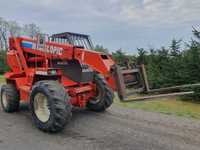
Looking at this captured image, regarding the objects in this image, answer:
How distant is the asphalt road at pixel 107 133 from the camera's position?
13.2 feet

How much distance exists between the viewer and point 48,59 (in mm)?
5656

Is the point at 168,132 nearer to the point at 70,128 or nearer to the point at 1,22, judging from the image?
the point at 70,128

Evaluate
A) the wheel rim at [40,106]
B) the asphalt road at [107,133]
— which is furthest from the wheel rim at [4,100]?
the wheel rim at [40,106]

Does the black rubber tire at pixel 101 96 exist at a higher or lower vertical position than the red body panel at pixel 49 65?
lower

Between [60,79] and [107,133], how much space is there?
164 centimetres

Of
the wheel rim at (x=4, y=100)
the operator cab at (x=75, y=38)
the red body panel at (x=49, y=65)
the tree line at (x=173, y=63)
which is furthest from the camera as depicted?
the tree line at (x=173, y=63)

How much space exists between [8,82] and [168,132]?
4328 mm

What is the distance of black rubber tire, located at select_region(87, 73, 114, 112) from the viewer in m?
5.68

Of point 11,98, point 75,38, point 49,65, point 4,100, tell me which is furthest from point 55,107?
point 75,38

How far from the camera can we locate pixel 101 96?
5.84 meters

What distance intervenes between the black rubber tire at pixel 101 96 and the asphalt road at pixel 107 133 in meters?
0.20

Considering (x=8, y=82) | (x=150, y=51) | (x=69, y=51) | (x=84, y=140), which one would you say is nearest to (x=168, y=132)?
(x=84, y=140)

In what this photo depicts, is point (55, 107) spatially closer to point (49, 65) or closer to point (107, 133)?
point (107, 133)

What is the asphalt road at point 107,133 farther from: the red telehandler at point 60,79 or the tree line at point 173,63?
the tree line at point 173,63
